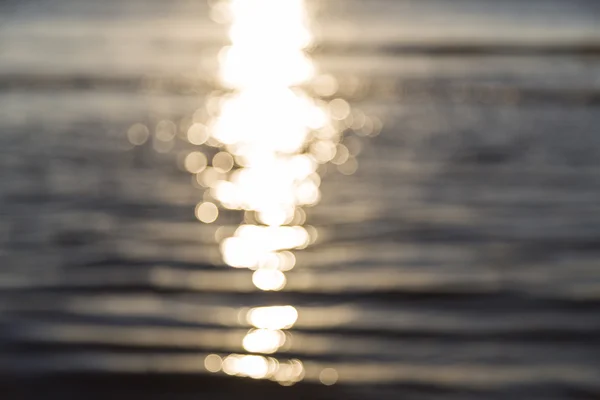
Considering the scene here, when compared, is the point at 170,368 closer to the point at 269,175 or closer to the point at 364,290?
the point at 364,290

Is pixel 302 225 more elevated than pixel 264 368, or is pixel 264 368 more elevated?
pixel 302 225

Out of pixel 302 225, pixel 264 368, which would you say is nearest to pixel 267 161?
pixel 302 225

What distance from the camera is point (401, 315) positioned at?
3314 mm

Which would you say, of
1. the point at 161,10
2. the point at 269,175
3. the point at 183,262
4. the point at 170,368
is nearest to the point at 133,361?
the point at 170,368

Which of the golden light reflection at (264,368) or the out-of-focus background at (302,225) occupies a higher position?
the out-of-focus background at (302,225)

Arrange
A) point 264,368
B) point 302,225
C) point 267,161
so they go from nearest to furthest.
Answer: point 264,368 → point 302,225 → point 267,161

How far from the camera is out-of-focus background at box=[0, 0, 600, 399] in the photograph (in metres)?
2.93

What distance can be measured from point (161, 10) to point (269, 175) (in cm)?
732

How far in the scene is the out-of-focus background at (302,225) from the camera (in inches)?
115

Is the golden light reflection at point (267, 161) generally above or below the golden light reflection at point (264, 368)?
above

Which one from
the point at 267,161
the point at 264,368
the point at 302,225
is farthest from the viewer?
the point at 267,161

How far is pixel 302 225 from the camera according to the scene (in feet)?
14.2

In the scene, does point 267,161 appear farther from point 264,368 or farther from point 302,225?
point 264,368

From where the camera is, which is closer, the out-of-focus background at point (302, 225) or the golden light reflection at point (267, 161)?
the out-of-focus background at point (302, 225)
